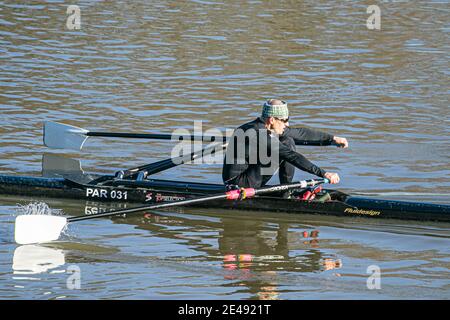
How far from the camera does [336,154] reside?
15805 millimetres

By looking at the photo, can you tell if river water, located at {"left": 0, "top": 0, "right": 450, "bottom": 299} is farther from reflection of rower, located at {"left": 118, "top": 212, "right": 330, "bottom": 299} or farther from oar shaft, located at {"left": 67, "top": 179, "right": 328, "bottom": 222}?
oar shaft, located at {"left": 67, "top": 179, "right": 328, "bottom": 222}

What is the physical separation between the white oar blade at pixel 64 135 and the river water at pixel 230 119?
47 centimetres

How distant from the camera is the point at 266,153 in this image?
483 inches

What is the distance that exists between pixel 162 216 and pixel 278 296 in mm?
3389

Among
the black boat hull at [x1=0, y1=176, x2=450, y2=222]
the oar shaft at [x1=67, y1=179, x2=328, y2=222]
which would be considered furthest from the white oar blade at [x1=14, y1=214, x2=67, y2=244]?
the black boat hull at [x1=0, y1=176, x2=450, y2=222]

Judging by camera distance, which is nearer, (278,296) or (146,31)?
(278,296)

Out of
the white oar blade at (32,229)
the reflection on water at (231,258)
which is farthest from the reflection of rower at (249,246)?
the white oar blade at (32,229)

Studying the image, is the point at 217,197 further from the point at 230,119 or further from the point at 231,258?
A: the point at 230,119

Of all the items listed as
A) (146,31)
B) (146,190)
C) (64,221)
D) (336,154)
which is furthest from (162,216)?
(146,31)

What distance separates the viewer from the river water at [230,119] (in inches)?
411

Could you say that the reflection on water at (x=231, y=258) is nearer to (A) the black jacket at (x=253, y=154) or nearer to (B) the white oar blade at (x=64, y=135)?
(A) the black jacket at (x=253, y=154)

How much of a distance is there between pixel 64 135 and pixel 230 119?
396cm

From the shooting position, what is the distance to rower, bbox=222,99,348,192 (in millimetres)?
12086
